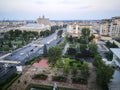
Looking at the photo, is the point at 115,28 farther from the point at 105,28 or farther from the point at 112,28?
the point at 105,28

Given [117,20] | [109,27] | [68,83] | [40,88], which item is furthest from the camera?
[109,27]

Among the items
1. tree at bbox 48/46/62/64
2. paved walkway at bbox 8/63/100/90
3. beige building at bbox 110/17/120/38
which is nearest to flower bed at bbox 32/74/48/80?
paved walkway at bbox 8/63/100/90

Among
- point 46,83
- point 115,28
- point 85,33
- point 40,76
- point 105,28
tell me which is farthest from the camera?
point 105,28

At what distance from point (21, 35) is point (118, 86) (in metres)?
36.7

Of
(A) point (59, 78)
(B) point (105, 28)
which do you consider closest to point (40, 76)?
(A) point (59, 78)

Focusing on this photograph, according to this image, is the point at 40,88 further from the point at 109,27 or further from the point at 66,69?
the point at 109,27

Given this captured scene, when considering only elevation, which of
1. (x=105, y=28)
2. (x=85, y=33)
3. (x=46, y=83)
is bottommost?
(x=46, y=83)

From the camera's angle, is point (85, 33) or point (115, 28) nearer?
point (85, 33)

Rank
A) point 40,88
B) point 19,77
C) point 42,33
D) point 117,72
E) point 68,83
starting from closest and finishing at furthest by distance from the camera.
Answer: point 40,88
point 68,83
point 19,77
point 117,72
point 42,33

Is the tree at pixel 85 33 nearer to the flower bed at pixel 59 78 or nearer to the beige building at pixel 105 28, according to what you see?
the beige building at pixel 105 28

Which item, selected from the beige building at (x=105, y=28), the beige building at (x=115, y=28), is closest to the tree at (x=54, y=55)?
the beige building at (x=115, y=28)

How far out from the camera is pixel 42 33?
2002 inches

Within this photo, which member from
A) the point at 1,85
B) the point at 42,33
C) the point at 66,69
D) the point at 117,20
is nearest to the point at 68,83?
the point at 66,69

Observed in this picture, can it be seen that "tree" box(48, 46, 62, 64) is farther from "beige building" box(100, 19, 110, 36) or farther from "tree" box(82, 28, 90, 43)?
"beige building" box(100, 19, 110, 36)
